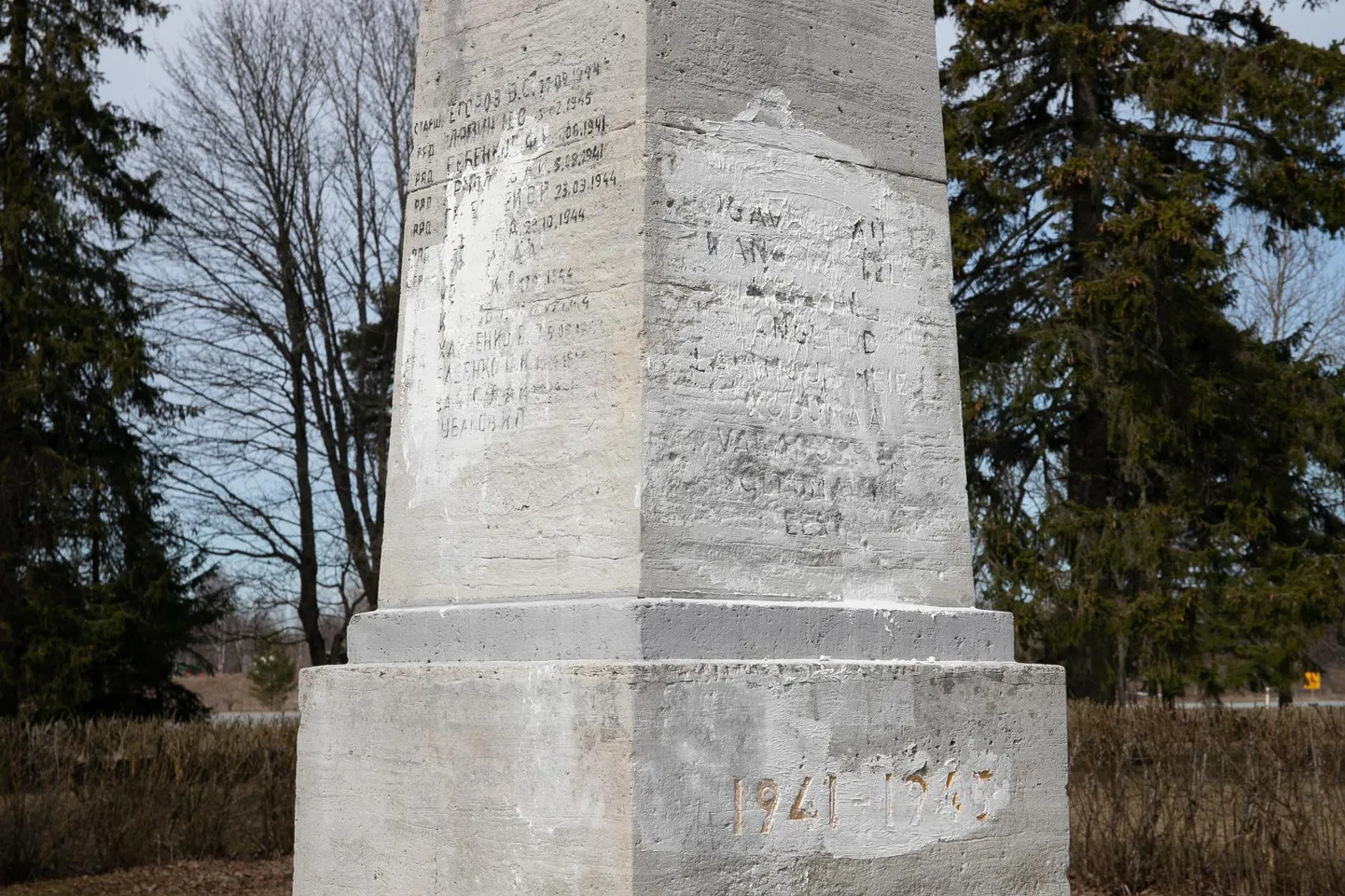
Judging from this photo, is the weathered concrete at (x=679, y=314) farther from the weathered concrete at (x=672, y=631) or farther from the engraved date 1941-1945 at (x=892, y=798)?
the engraved date 1941-1945 at (x=892, y=798)

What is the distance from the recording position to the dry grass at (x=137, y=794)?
11008 millimetres

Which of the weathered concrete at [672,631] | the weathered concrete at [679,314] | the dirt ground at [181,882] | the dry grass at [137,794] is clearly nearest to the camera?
the weathered concrete at [672,631]

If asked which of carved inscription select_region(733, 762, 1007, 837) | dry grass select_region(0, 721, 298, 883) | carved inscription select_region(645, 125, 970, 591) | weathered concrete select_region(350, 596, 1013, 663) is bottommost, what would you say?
dry grass select_region(0, 721, 298, 883)

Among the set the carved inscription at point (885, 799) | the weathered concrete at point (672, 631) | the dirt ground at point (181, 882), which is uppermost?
the weathered concrete at point (672, 631)

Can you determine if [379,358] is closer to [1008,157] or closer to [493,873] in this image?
[1008,157]

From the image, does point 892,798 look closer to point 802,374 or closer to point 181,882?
point 802,374

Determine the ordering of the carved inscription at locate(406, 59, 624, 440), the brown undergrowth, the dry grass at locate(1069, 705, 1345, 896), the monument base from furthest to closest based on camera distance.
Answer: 1. the brown undergrowth
2. the dry grass at locate(1069, 705, 1345, 896)
3. the carved inscription at locate(406, 59, 624, 440)
4. the monument base

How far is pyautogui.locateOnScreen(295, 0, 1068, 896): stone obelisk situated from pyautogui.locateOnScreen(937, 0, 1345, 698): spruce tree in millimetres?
12161

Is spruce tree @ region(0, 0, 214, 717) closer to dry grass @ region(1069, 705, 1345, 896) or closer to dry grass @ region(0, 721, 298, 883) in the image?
dry grass @ region(0, 721, 298, 883)

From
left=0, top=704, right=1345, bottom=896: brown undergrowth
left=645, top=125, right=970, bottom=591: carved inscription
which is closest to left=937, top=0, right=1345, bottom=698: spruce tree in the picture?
left=0, top=704, right=1345, bottom=896: brown undergrowth

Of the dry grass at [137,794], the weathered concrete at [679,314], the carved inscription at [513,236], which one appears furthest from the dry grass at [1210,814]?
the dry grass at [137,794]

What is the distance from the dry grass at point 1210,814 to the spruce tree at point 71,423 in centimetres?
1137

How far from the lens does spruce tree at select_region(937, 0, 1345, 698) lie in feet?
53.1

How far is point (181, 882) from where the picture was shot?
10727 mm
